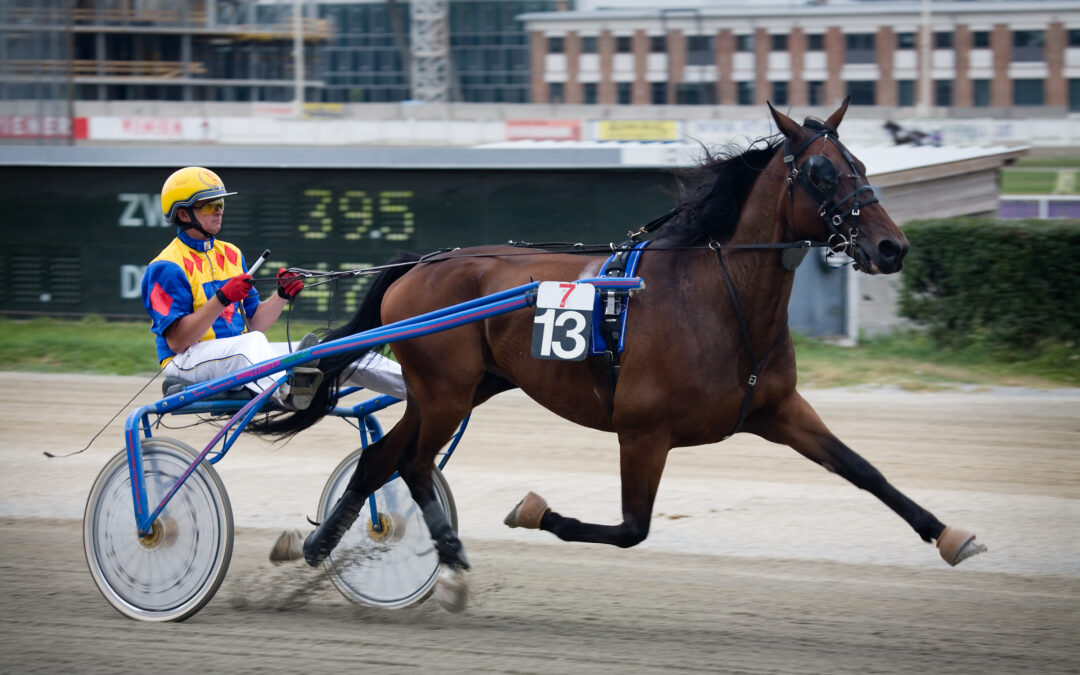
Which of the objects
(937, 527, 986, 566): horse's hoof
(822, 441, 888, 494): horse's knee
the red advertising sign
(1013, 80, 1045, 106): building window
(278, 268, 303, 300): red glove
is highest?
(1013, 80, 1045, 106): building window

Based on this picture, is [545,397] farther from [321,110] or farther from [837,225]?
[321,110]

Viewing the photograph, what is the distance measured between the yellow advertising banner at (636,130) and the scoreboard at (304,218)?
60.4 feet

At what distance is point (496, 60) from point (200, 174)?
5048 cm

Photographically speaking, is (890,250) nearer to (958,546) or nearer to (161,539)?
(958,546)

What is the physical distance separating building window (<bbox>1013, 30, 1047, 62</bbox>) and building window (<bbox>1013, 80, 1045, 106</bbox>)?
0.85m

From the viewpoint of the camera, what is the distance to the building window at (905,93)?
45000 mm

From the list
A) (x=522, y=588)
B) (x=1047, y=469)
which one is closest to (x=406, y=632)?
(x=522, y=588)

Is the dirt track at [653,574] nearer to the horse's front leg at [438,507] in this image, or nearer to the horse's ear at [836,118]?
the horse's front leg at [438,507]

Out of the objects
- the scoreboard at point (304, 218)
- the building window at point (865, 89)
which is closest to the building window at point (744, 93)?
the building window at point (865, 89)

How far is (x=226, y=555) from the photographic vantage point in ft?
14.9

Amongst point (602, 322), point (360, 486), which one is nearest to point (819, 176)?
point (602, 322)

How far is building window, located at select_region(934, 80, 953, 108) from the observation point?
4469 centimetres

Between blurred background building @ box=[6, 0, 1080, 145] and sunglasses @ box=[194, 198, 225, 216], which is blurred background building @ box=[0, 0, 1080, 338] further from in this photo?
sunglasses @ box=[194, 198, 225, 216]

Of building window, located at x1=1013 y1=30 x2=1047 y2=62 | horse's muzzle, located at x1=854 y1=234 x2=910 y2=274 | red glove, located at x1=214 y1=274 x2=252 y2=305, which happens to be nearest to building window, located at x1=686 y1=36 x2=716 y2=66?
building window, located at x1=1013 y1=30 x2=1047 y2=62
